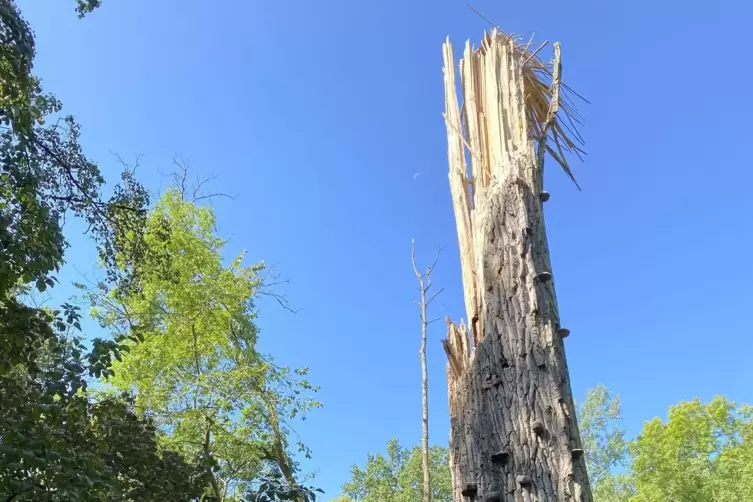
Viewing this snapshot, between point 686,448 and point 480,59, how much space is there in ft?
49.3

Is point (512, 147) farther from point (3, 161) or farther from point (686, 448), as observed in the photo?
point (686, 448)

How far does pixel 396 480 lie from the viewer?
22.7 m

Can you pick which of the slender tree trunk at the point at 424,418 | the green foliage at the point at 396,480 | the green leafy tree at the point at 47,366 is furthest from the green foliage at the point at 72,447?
the green foliage at the point at 396,480

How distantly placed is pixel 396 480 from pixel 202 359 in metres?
15.8

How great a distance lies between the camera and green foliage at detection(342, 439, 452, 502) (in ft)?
70.4

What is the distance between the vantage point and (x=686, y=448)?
14.8m

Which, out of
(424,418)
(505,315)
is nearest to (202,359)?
(424,418)

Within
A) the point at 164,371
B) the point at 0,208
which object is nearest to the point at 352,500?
the point at 164,371

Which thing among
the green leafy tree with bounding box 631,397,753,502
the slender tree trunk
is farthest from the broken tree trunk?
the green leafy tree with bounding box 631,397,753,502

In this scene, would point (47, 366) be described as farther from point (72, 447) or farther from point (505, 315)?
point (505, 315)

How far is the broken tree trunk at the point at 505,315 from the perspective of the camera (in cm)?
239

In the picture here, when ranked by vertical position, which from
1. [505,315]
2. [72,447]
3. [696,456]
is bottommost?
[72,447]

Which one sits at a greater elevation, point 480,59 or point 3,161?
point 480,59

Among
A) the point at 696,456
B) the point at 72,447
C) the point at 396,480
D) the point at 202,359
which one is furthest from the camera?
the point at 396,480
